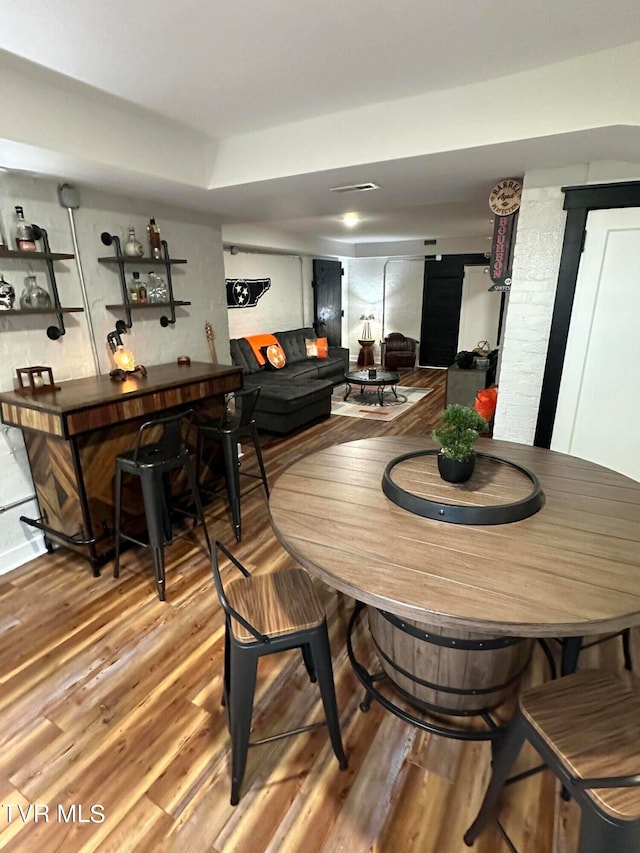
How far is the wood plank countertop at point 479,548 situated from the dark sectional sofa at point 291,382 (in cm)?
291

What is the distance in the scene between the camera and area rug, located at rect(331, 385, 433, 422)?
570 cm

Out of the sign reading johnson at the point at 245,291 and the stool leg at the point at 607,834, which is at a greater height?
the sign reading johnson at the point at 245,291

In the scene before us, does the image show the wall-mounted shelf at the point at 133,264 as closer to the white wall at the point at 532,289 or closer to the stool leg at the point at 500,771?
the white wall at the point at 532,289

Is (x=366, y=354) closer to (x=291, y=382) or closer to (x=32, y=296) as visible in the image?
(x=291, y=382)

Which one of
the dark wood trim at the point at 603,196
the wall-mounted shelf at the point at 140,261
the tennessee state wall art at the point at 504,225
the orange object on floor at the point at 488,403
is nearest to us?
the dark wood trim at the point at 603,196

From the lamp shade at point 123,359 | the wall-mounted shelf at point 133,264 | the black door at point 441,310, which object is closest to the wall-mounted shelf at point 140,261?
the wall-mounted shelf at point 133,264

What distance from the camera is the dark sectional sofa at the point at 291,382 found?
4746 millimetres

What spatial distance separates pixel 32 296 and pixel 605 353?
336 centimetres

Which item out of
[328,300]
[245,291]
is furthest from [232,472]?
[328,300]

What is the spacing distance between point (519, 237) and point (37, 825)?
3.43m

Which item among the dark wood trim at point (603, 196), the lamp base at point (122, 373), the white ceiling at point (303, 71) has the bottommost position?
the lamp base at point (122, 373)

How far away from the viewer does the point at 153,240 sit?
3.10m

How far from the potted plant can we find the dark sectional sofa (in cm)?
295

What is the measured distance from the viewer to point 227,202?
3.18 metres
